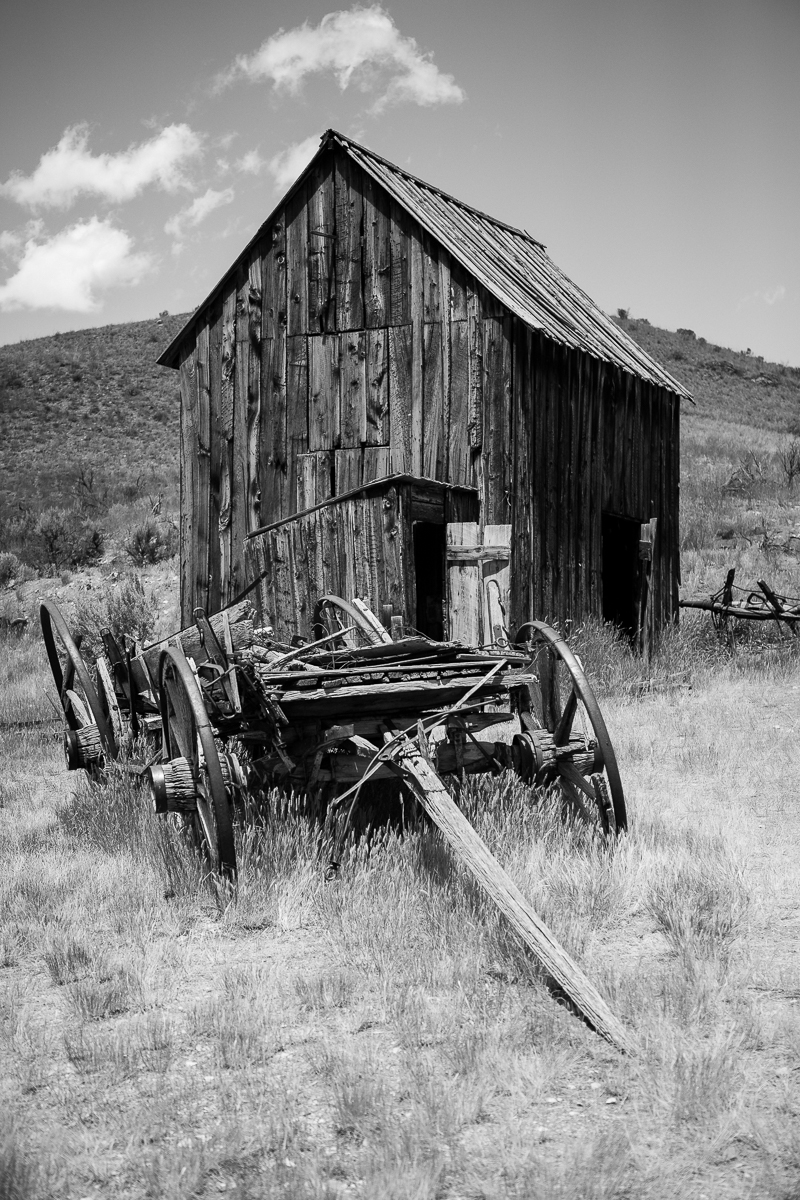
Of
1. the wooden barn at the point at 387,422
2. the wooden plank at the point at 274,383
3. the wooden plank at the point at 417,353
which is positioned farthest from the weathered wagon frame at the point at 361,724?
the wooden plank at the point at 274,383

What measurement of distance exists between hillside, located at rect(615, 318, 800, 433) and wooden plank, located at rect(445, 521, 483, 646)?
35635 millimetres

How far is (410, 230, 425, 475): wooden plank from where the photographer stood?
10.4 metres

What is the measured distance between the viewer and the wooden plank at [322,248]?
10867 mm

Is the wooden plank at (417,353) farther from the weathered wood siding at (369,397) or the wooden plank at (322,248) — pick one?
the wooden plank at (322,248)

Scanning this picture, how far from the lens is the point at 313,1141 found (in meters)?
2.90

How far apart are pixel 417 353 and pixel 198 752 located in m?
6.42

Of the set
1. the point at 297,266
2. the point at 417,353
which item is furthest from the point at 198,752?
the point at 297,266

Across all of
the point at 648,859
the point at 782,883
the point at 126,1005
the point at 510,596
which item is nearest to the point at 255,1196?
the point at 126,1005

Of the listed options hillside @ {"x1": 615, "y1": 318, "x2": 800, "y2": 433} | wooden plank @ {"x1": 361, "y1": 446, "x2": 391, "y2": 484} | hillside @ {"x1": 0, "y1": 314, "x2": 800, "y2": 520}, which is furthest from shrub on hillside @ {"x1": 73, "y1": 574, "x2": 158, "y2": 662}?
hillside @ {"x1": 615, "y1": 318, "x2": 800, "y2": 433}

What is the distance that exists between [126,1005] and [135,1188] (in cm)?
122

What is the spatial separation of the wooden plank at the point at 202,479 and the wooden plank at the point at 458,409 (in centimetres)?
282

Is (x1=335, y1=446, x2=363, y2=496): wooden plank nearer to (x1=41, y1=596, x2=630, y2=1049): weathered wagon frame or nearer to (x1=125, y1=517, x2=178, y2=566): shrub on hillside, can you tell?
(x1=41, y1=596, x2=630, y2=1049): weathered wagon frame

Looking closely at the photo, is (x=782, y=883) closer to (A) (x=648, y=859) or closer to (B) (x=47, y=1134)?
(A) (x=648, y=859)

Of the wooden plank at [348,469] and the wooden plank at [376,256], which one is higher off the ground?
the wooden plank at [376,256]
